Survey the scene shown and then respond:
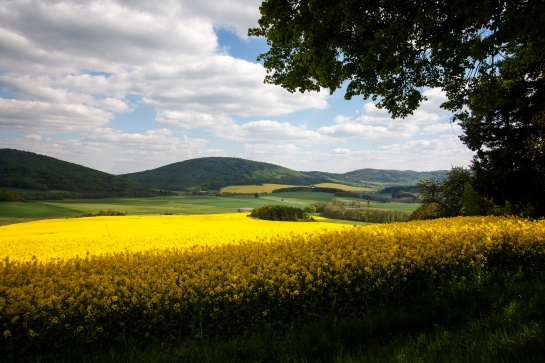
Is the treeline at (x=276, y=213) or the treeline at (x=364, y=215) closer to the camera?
the treeline at (x=276, y=213)

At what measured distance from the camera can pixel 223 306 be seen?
5750 millimetres

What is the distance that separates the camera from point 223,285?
6.00m

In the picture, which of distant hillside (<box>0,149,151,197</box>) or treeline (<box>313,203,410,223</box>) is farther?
distant hillside (<box>0,149,151,197</box>)

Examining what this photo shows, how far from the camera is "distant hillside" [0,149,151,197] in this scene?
327 ft

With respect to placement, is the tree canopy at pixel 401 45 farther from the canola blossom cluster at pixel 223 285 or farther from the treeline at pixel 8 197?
the treeline at pixel 8 197

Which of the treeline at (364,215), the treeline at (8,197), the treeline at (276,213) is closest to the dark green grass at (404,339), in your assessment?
the treeline at (276,213)

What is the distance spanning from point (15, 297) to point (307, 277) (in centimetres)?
520

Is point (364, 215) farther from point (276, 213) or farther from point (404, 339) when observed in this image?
point (404, 339)

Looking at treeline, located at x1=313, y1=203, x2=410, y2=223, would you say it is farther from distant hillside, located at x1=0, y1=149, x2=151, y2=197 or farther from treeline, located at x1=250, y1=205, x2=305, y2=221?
distant hillside, located at x1=0, y1=149, x2=151, y2=197

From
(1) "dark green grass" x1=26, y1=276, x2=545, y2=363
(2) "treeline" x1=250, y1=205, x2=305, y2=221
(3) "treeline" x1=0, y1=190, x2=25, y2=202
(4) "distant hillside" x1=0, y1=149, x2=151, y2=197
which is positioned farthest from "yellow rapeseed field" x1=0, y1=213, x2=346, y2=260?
(4) "distant hillside" x1=0, y1=149, x2=151, y2=197

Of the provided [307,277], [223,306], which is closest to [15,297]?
[223,306]

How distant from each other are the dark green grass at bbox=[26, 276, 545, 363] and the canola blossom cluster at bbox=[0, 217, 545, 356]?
378 millimetres

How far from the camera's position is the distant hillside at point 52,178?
9975 cm

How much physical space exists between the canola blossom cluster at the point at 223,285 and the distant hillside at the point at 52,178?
98.4 m
